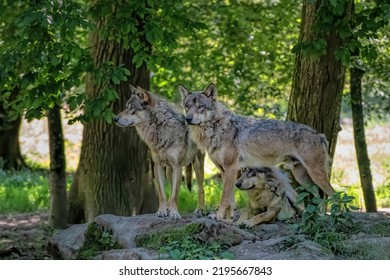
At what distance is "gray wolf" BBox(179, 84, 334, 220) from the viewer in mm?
8703

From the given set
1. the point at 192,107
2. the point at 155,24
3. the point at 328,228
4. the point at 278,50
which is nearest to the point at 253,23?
the point at 278,50

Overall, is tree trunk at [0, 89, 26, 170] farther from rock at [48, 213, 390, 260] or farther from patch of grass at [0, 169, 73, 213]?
rock at [48, 213, 390, 260]

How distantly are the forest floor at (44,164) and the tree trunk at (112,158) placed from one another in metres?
1.09

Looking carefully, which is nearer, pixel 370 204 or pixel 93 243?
pixel 93 243

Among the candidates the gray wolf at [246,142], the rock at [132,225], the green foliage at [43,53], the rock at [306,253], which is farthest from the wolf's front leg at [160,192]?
the rock at [306,253]

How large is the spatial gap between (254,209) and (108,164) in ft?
11.1

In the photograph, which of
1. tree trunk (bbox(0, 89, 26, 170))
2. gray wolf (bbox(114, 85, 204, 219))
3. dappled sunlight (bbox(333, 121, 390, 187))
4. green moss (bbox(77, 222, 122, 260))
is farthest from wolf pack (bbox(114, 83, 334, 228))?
tree trunk (bbox(0, 89, 26, 170))

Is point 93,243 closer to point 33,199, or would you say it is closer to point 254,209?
point 254,209

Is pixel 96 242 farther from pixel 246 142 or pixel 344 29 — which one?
pixel 344 29

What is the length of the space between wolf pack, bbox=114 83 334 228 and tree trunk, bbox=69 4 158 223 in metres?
2.45

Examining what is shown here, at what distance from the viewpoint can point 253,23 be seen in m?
14.0

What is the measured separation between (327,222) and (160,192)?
6.79 feet

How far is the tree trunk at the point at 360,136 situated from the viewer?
12.7 meters

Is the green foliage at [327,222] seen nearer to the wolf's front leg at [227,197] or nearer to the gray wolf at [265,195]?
the gray wolf at [265,195]
